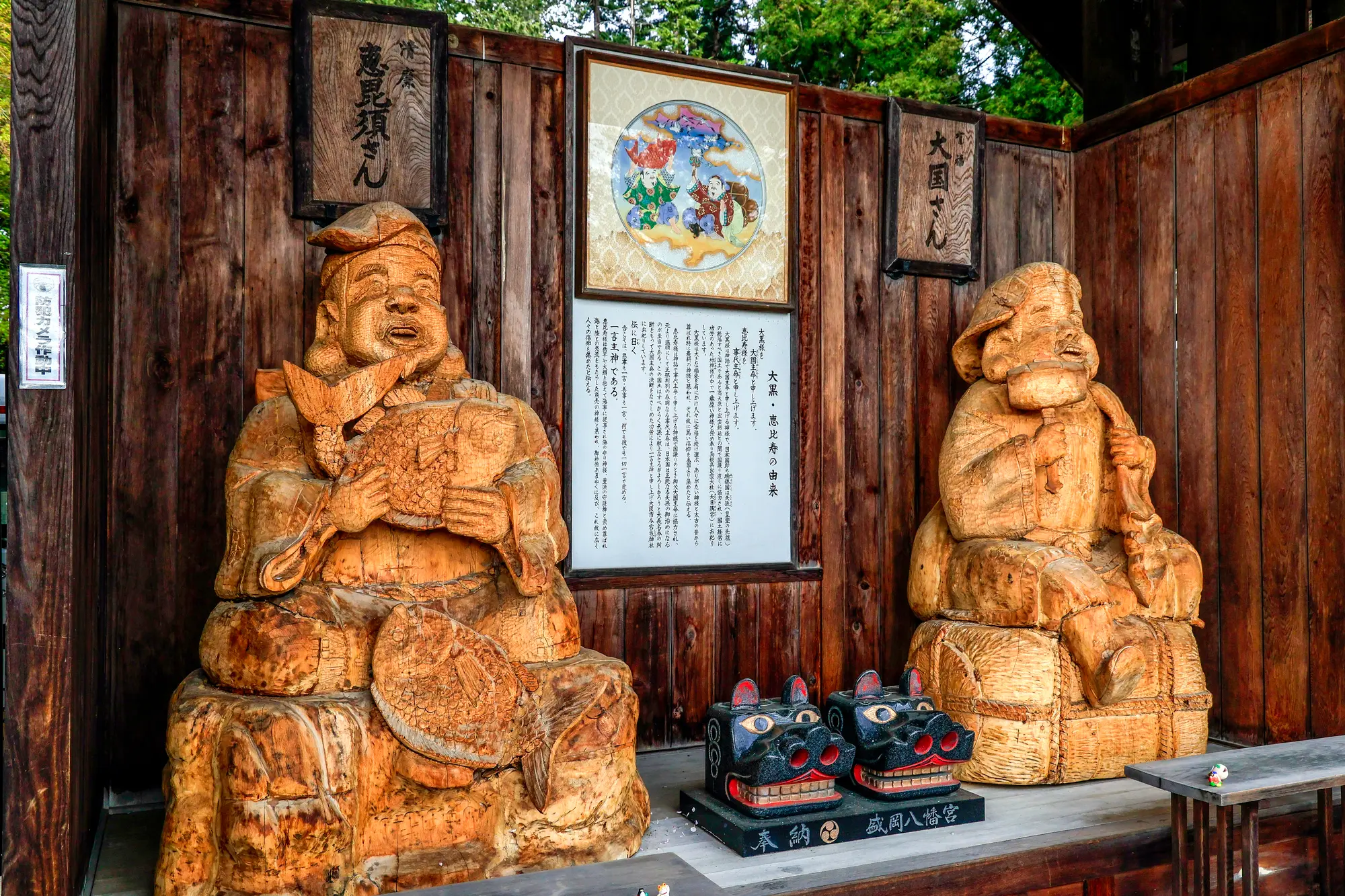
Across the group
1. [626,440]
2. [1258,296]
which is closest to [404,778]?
[626,440]

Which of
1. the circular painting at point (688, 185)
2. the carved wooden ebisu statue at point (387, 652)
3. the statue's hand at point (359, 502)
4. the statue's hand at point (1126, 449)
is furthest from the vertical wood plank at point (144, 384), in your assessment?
the statue's hand at point (1126, 449)

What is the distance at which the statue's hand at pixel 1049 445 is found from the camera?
→ 3.64m

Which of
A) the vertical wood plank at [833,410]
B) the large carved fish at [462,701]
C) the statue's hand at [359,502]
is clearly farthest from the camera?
the vertical wood plank at [833,410]

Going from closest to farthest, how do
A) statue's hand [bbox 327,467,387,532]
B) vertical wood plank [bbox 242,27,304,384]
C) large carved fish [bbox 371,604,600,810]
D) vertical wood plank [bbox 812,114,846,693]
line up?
1. large carved fish [bbox 371,604,600,810]
2. statue's hand [bbox 327,467,387,532]
3. vertical wood plank [bbox 242,27,304,384]
4. vertical wood plank [bbox 812,114,846,693]

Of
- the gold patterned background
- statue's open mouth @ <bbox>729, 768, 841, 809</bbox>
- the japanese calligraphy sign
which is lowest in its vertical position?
statue's open mouth @ <bbox>729, 768, 841, 809</bbox>

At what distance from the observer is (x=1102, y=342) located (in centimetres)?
458

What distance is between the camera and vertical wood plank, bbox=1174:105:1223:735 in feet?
13.1

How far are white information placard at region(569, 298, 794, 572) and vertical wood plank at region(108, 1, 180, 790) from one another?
1.39 meters

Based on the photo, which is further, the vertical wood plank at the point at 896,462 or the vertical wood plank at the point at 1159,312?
the vertical wood plank at the point at 896,462

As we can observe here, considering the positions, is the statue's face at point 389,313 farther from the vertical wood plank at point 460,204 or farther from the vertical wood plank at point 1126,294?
the vertical wood plank at point 1126,294

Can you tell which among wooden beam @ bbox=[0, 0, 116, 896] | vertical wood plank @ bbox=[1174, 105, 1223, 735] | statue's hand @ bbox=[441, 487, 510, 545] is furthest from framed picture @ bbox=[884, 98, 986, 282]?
wooden beam @ bbox=[0, 0, 116, 896]

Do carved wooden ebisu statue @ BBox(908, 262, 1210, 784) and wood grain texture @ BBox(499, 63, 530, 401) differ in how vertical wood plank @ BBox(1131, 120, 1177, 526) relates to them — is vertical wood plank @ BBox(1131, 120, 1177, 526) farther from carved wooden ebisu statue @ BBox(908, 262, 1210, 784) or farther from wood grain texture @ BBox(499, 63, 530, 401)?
wood grain texture @ BBox(499, 63, 530, 401)

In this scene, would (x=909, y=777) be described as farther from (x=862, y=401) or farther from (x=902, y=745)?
(x=862, y=401)

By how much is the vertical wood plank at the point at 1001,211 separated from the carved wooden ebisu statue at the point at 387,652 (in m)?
2.58
